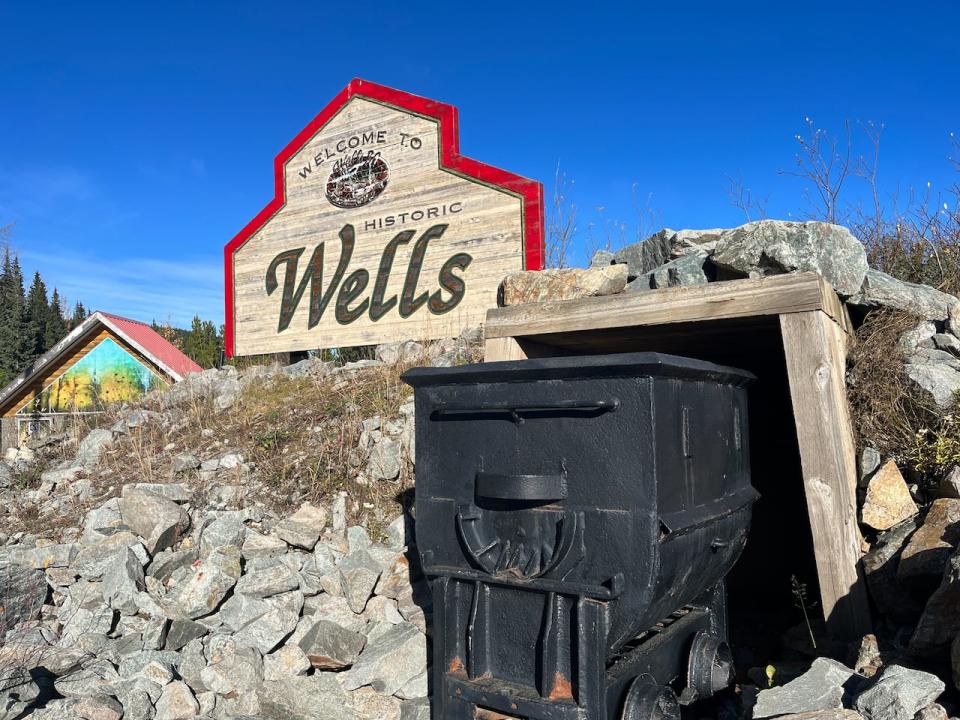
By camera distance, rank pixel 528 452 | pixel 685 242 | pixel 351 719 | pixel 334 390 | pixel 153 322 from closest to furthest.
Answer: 1. pixel 528 452
2. pixel 351 719
3. pixel 685 242
4. pixel 334 390
5. pixel 153 322

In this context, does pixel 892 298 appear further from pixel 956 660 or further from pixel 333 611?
pixel 333 611

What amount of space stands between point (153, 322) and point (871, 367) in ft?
50.0

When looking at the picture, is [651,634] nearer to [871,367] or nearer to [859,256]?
[871,367]

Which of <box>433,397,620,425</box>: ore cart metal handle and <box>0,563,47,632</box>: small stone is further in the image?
<box>0,563,47,632</box>: small stone

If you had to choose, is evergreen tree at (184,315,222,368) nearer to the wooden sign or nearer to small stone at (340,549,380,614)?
the wooden sign

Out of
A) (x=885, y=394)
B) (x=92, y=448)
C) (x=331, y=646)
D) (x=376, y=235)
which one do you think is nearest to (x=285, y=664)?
(x=331, y=646)

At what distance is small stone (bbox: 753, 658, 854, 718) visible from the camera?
299 cm

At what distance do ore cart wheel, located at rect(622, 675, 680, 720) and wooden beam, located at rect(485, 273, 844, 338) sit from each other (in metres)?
2.01

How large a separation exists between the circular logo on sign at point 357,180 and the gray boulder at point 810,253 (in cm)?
540

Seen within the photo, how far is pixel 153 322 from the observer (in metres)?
16.2

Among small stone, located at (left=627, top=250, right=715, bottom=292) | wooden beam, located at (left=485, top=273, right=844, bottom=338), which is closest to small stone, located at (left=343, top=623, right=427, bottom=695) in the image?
wooden beam, located at (left=485, top=273, right=844, bottom=338)

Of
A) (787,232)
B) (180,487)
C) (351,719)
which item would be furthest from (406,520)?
(787,232)

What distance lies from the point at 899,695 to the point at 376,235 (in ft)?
24.3

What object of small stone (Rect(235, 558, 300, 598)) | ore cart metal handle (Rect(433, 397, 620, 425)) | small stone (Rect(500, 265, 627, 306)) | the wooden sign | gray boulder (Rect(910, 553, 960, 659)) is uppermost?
the wooden sign
